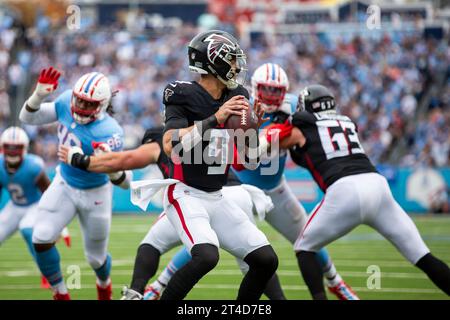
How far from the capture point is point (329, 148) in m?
6.74

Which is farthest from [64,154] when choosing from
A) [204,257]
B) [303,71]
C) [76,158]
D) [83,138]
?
[303,71]

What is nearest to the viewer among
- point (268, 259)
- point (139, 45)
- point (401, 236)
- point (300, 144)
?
point (268, 259)

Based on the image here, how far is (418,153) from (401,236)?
12322 millimetres

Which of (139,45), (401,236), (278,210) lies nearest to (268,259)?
(401,236)

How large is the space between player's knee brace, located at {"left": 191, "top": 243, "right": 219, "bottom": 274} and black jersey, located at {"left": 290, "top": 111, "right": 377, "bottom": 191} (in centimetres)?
165

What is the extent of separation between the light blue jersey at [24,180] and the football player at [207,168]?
3.70 m

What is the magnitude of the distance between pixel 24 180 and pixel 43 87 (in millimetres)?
1994

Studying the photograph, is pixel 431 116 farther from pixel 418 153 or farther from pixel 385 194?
pixel 385 194

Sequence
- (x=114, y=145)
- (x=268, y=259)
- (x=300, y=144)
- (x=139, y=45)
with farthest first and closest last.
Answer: (x=139, y=45), (x=114, y=145), (x=300, y=144), (x=268, y=259)

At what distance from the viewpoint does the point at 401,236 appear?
20.7 feet

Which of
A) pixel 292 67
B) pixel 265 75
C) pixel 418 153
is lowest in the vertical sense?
pixel 418 153

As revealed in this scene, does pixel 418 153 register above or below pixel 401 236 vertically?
below

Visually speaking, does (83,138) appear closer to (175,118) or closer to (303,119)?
(303,119)

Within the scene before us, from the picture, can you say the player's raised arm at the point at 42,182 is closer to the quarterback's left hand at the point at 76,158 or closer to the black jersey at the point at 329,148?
the quarterback's left hand at the point at 76,158
